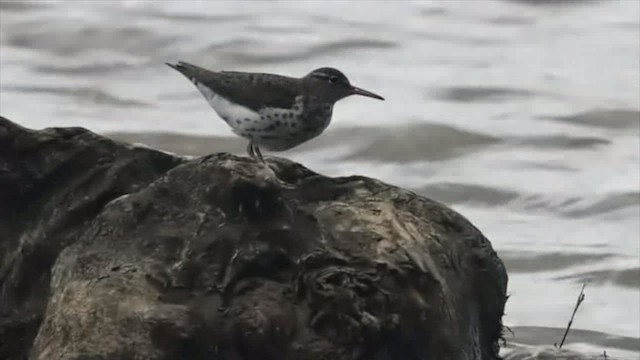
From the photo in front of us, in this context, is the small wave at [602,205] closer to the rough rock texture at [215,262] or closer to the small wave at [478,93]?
the small wave at [478,93]

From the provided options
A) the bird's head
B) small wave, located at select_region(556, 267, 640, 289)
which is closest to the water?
small wave, located at select_region(556, 267, 640, 289)

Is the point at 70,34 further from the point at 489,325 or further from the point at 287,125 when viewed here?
the point at 489,325

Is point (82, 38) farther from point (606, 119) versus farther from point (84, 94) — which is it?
point (606, 119)

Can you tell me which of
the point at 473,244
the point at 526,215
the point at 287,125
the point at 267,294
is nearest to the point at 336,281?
the point at 267,294

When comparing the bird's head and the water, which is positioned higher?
the bird's head

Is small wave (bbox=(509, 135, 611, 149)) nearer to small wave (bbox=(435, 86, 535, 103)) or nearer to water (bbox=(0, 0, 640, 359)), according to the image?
water (bbox=(0, 0, 640, 359))

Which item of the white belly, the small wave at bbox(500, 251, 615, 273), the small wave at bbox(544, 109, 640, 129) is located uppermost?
the white belly

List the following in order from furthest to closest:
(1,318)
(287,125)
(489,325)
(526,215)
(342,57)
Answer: (342,57), (526,215), (287,125), (489,325), (1,318)
